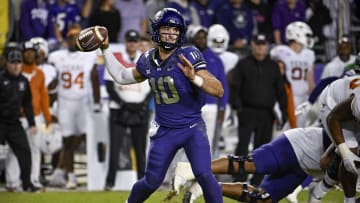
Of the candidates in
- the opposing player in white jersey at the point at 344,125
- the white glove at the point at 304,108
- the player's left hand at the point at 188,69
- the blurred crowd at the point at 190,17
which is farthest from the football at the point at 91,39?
the blurred crowd at the point at 190,17

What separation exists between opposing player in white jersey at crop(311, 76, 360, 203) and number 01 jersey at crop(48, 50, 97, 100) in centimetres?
451

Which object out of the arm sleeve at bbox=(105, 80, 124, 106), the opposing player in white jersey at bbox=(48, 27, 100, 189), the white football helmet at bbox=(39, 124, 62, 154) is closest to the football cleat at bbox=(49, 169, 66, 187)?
the opposing player in white jersey at bbox=(48, 27, 100, 189)

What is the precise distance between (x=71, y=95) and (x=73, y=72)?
277 millimetres

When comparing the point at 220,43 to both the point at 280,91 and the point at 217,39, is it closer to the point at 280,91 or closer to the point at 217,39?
the point at 217,39

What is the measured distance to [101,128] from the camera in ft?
40.5

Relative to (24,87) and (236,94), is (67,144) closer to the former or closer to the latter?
(24,87)

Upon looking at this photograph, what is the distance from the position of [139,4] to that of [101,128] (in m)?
2.40

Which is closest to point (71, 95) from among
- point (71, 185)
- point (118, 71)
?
point (71, 185)

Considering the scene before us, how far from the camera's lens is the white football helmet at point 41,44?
13.0m

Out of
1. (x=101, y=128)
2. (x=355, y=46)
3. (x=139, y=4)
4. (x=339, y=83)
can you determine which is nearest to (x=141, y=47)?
(x=101, y=128)

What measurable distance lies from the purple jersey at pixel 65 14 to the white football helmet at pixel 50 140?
184 cm

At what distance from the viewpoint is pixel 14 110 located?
1155 cm

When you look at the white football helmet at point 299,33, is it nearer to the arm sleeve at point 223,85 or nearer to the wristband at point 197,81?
the arm sleeve at point 223,85

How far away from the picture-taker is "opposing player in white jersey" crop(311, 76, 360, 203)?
7855mm
